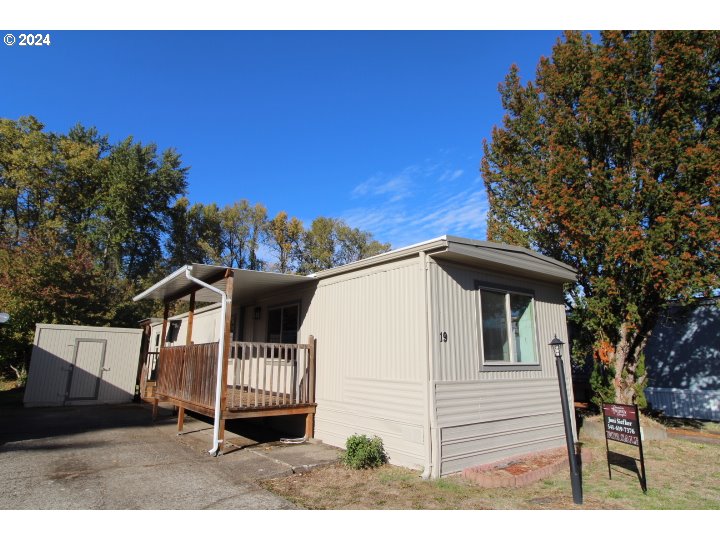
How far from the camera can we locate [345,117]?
37.1 ft

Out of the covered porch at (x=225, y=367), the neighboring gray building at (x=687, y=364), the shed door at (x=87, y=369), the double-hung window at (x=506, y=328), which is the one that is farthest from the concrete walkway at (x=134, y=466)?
the neighboring gray building at (x=687, y=364)

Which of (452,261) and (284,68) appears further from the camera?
(284,68)

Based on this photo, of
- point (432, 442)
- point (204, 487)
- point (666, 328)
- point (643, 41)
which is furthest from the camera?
point (666, 328)

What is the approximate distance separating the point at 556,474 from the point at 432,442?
193 cm

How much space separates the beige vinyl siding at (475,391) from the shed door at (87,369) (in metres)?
11.4

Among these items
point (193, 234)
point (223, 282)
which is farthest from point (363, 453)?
point (193, 234)

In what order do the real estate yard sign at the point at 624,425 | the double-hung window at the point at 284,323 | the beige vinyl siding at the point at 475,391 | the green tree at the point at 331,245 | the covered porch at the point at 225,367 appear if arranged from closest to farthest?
the real estate yard sign at the point at 624,425 < the beige vinyl siding at the point at 475,391 < the covered porch at the point at 225,367 < the double-hung window at the point at 284,323 < the green tree at the point at 331,245

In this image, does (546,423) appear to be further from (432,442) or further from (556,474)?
(432,442)

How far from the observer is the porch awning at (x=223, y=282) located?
23.5 feet

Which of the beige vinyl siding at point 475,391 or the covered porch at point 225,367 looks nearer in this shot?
the beige vinyl siding at point 475,391

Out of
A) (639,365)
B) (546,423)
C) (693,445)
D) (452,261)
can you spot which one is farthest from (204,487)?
(639,365)

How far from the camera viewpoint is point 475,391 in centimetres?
612

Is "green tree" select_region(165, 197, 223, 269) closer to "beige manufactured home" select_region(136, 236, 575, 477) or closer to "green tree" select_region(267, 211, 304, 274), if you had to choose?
"green tree" select_region(267, 211, 304, 274)

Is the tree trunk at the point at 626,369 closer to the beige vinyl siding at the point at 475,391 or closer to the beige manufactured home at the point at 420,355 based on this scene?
the beige manufactured home at the point at 420,355
